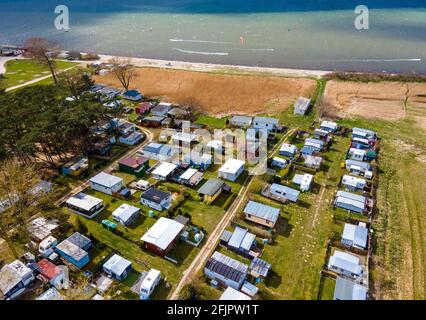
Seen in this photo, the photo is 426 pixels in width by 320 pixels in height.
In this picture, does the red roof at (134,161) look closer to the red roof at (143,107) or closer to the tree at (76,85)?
the red roof at (143,107)

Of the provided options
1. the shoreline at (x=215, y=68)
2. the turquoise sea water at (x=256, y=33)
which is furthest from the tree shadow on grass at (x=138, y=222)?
the turquoise sea water at (x=256, y=33)

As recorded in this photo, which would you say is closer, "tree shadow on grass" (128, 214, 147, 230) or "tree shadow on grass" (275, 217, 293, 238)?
"tree shadow on grass" (275, 217, 293, 238)

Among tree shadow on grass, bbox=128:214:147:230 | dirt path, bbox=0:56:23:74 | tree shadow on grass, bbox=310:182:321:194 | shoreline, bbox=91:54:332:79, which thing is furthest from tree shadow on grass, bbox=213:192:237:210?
dirt path, bbox=0:56:23:74

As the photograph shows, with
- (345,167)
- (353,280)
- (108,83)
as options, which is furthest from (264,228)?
(108,83)

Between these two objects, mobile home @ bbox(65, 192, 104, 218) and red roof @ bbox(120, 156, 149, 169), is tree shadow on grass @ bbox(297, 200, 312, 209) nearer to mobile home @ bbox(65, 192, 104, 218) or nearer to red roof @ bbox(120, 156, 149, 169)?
red roof @ bbox(120, 156, 149, 169)

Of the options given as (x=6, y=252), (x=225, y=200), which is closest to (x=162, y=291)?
(x=225, y=200)

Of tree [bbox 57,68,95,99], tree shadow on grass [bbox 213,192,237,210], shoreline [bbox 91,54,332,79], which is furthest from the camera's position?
shoreline [bbox 91,54,332,79]

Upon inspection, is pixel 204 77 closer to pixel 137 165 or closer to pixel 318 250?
pixel 137 165
